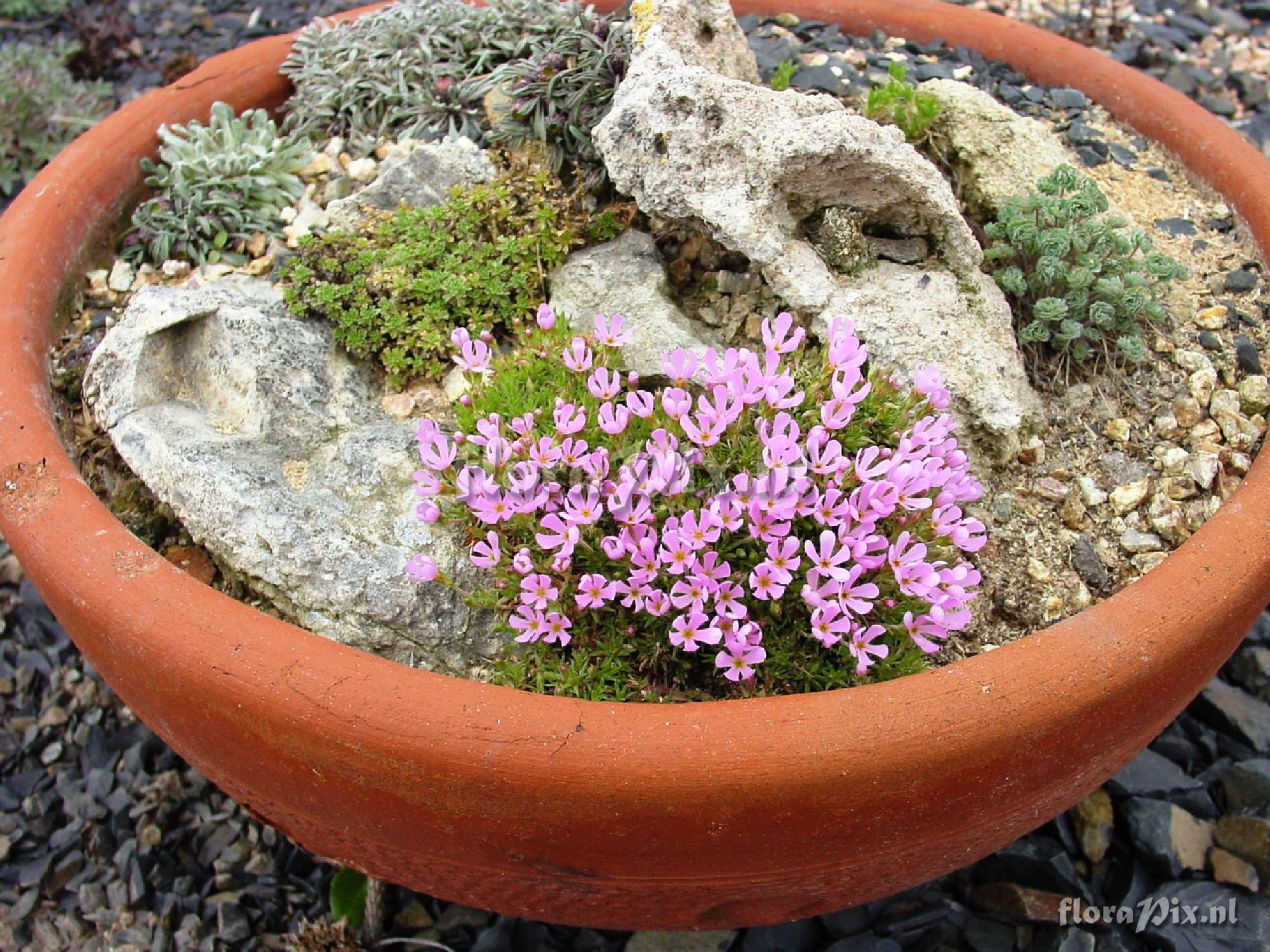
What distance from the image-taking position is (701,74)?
2350 millimetres

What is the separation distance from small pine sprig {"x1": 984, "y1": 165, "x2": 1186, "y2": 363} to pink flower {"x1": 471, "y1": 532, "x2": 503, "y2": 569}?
133 cm

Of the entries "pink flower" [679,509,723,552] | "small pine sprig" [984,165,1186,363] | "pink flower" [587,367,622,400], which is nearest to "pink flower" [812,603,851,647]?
"pink flower" [679,509,723,552]

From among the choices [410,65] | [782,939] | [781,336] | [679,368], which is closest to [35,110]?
[410,65]

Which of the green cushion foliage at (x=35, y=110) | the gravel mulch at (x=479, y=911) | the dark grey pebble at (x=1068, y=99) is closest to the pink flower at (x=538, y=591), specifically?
the gravel mulch at (x=479, y=911)

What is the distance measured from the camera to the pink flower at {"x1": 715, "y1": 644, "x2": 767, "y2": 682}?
6.14ft

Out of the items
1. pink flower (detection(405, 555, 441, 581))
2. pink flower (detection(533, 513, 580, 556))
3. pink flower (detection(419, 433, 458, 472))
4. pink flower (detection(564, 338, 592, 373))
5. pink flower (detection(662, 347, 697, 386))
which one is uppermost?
pink flower (detection(662, 347, 697, 386))

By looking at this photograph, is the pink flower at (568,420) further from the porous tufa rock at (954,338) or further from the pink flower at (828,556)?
the porous tufa rock at (954,338)

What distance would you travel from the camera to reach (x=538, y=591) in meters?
1.94

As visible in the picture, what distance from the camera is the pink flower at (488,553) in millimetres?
1964

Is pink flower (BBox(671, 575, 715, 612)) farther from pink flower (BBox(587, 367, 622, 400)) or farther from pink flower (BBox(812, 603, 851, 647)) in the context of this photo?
pink flower (BBox(587, 367, 622, 400))

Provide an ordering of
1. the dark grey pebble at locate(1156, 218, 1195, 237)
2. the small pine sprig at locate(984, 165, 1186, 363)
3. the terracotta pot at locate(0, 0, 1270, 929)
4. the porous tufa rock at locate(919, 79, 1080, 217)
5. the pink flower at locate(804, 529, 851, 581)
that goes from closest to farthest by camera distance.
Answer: the terracotta pot at locate(0, 0, 1270, 929) → the pink flower at locate(804, 529, 851, 581) → the small pine sprig at locate(984, 165, 1186, 363) → the porous tufa rock at locate(919, 79, 1080, 217) → the dark grey pebble at locate(1156, 218, 1195, 237)

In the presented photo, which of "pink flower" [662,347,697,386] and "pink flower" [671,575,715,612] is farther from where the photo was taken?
"pink flower" [662,347,697,386]

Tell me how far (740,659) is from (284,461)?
1.08m

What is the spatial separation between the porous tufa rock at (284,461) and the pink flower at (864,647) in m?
0.73
